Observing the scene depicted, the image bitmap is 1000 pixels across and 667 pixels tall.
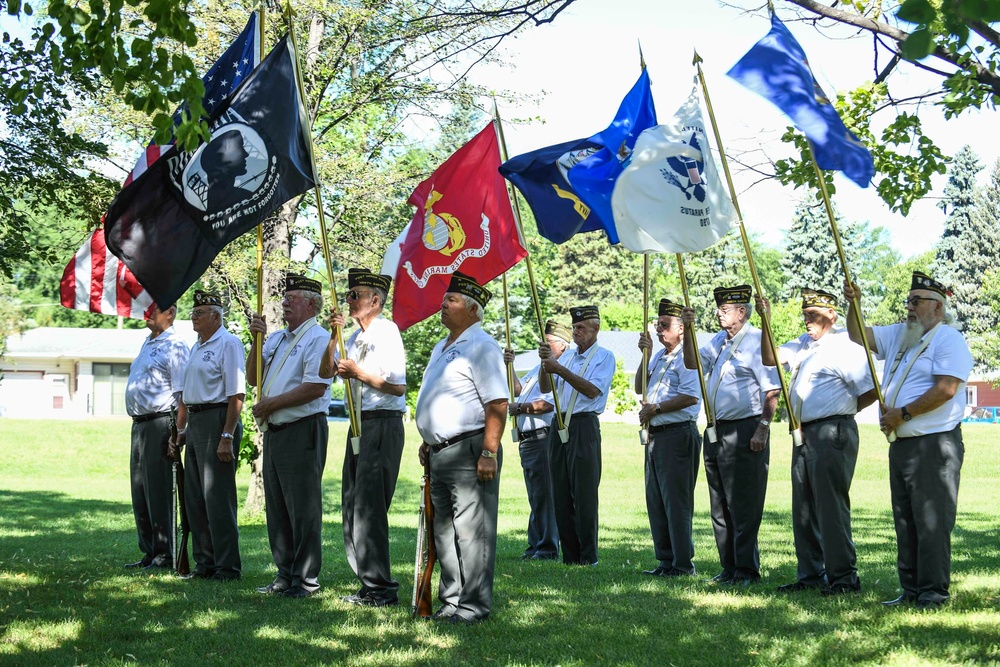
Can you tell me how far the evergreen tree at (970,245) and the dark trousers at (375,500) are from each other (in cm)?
6745

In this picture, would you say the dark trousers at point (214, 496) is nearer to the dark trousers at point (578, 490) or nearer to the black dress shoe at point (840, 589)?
the dark trousers at point (578, 490)

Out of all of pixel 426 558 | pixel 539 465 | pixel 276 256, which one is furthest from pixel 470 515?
pixel 276 256

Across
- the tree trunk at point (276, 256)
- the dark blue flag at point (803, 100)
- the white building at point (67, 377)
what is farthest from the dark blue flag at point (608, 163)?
the white building at point (67, 377)

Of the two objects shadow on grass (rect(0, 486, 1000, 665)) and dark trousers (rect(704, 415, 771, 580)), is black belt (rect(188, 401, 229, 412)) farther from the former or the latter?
dark trousers (rect(704, 415, 771, 580))

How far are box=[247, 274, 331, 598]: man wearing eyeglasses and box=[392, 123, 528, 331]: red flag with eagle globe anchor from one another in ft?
3.22

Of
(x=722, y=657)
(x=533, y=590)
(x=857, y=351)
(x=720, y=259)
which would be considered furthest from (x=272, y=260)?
(x=720, y=259)

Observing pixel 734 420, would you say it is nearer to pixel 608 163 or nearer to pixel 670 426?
pixel 670 426

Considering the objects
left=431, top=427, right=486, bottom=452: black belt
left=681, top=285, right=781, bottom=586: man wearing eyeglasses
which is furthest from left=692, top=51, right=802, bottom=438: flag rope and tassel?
left=431, top=427, right=486, bottom=452: black belt

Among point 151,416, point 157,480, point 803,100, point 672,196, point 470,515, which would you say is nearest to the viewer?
point 470,515

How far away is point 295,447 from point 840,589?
4.40 metres

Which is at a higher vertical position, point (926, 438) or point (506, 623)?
point (926, 438)

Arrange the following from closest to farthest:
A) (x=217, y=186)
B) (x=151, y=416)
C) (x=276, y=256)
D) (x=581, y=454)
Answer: (x=217, y=186) < (x=151, y=416) < (x=581, y=454) < (x=276, y=256)

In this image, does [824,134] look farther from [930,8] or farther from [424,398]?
[930,8]

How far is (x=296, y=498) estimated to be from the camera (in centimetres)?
896
